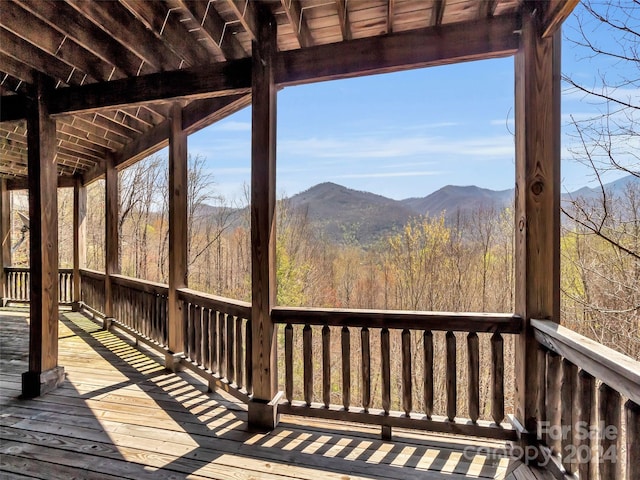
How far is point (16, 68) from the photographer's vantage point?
272 centimetres

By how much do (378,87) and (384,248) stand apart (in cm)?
572

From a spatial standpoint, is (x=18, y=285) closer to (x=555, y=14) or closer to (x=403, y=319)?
(x=403, y=319)

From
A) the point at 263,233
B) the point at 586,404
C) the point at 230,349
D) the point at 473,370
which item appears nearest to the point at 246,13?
the point at 263,233

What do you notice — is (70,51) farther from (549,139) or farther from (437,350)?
(437,350)

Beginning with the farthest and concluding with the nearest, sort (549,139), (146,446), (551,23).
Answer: (146,446), (549,139), (551,23)

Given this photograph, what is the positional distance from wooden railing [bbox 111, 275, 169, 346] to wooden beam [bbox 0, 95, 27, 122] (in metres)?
2.05

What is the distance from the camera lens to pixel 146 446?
2084mm

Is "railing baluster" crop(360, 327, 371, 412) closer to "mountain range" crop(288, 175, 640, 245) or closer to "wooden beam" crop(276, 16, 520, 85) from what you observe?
"wooden beam" crop(276, 16, 520, 85)

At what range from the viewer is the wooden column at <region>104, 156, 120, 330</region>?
16.2ft

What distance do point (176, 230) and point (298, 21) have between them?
2308mm

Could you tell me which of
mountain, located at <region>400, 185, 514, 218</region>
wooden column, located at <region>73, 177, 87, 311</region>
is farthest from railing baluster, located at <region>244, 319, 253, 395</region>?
mountain, located at <region>400, 185, 514, 218</region>

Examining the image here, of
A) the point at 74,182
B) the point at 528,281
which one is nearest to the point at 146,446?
the point at 528,281

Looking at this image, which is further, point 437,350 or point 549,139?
point 437,350

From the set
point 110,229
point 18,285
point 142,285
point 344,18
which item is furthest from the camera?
point 18,285
